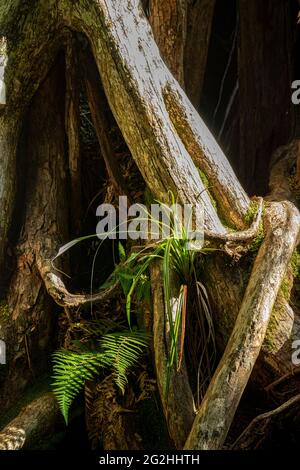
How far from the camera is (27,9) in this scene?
8.37 ft

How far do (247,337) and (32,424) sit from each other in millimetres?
1105

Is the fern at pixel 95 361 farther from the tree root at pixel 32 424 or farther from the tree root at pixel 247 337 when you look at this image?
the tree root at pixel 247 337

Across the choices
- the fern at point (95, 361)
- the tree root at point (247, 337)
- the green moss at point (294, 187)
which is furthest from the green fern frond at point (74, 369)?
the green moss at point (294, 187)

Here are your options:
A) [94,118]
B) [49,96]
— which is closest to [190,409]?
[94,118]

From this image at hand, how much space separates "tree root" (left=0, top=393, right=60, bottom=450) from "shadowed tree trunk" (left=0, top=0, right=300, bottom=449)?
0.62 feet

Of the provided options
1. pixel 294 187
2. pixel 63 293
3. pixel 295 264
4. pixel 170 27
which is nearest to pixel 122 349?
pixel 63 293

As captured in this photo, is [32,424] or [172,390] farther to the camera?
[32,424]

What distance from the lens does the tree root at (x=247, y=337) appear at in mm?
1811

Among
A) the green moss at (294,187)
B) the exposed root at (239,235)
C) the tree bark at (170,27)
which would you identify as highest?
the tree bark at (170,27)

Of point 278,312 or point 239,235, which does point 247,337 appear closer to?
point 278,312

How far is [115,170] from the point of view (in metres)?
2.76
